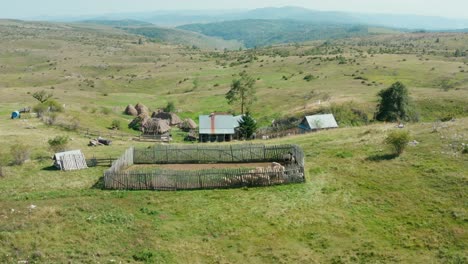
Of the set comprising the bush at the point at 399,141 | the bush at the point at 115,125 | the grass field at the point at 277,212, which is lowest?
the bush at the point at 115,125

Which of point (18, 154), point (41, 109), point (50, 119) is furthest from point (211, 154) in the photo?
point (41, 109)

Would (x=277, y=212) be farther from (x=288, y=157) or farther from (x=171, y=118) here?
(x=171, y=118)

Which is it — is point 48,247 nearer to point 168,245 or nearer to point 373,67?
point 168,245

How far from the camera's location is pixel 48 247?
76.2 ft

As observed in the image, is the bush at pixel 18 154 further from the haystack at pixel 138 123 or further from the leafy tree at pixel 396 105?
the leafy tree at pixel 396 105

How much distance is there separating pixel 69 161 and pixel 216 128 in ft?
103

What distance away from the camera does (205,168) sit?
36.8 metres

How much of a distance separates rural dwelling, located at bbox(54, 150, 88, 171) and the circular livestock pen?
412 centimetres

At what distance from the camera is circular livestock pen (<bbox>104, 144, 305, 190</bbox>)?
31.6 meters

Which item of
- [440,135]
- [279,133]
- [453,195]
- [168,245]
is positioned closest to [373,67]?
[279,133]

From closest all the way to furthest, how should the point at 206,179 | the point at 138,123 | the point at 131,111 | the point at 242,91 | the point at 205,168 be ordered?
the point at 206,179 < the point at 205,168 < the point at 138,123 < the point at 242,91 < the point at 131,111

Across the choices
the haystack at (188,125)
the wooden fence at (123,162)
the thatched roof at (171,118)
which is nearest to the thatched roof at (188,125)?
the haystack at (188,125)

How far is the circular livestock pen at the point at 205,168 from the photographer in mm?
31625

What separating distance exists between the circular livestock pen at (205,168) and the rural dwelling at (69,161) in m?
4.12
